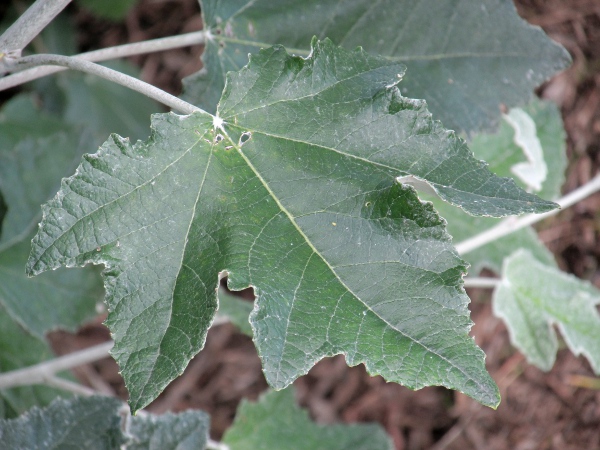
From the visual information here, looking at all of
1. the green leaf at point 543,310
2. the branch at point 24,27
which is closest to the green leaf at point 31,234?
the branch at point 24,27

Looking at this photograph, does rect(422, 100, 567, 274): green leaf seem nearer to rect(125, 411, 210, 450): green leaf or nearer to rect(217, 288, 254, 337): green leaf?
rect(217, 288, 254, 337): green leaf

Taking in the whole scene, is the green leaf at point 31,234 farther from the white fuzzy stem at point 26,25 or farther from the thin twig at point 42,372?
the white fuzzy stem at point 26,25

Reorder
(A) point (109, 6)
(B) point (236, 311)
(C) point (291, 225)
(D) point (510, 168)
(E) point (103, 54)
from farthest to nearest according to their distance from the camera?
(A) point (109, 6) < (D) point (510, 168) < (B) point (236, 311) < (E) point (103, 54) < (C) point (291, 225)

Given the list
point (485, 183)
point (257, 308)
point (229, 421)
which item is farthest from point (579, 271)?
point (257, 308)

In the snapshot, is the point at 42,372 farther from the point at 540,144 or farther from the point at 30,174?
the point at 540,144

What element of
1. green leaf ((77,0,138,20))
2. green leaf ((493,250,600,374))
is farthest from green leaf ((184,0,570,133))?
green leaf ((77,0,138,20))

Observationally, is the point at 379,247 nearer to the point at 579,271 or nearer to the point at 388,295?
the point at 388,295

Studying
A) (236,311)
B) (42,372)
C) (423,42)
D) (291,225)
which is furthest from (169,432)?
(423,42)
